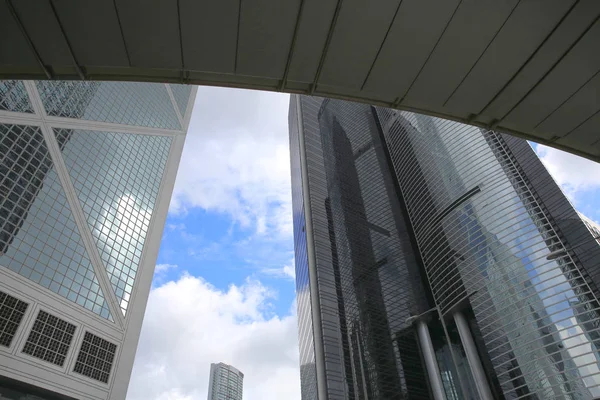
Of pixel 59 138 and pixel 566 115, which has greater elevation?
pixel 59 138

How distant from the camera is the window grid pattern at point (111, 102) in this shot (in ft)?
178

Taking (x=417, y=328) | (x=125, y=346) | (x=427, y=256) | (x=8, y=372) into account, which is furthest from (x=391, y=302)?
(x=8, y=372)

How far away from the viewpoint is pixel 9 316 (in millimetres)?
39000

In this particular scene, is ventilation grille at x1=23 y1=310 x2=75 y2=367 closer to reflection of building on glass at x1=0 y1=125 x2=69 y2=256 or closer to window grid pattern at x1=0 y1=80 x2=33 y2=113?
reflection of building on glass at x1=0 y1=125 x2=69 y2=256

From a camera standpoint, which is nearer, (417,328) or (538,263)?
(538,263)

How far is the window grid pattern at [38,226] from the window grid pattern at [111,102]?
6.20 meters

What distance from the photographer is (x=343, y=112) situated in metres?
104

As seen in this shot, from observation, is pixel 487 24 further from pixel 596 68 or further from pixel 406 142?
pixel 406 142

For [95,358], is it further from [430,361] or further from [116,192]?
[430,361]

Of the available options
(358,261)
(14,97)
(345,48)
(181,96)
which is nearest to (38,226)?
(14,97)

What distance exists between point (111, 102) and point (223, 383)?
15470 centimetres

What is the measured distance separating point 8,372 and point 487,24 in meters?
45.0

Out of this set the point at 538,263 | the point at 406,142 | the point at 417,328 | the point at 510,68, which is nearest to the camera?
the point at 510,68

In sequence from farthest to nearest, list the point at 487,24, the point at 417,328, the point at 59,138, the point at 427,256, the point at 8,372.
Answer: the point at 417,328 < the point at 427,256 < the point at 59,138 < the point at 8,372 < the point at 487,24
